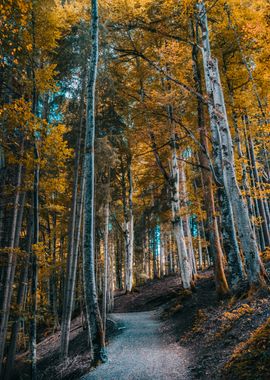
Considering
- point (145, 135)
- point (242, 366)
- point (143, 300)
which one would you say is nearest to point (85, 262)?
point (242, 366)

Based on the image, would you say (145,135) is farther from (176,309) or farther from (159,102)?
(176,309)

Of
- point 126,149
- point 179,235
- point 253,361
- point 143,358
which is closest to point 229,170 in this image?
point 253,361

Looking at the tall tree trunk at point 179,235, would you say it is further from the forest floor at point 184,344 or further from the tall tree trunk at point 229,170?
the tall tree trunk at point 229,170

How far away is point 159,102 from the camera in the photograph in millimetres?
11406

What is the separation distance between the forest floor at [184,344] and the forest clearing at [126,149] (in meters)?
0.06

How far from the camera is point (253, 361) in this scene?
396 cm

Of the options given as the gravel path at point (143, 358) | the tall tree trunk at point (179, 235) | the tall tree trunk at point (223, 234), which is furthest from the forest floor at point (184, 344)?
the tall tree trunk at point (179, 235)

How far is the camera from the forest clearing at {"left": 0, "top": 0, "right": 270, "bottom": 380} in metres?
6.89

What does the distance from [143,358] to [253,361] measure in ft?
14.7

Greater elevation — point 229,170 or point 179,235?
point 229,170

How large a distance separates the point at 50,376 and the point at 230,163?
909cm

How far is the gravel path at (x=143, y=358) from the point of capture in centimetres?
614

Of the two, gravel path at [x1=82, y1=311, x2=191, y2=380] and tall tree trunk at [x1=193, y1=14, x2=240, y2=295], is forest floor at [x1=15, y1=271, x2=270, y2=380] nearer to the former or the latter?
gravel path at [x1=82, y1=311, x2=191, y2=380]

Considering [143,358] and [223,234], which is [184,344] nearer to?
[143,358]
